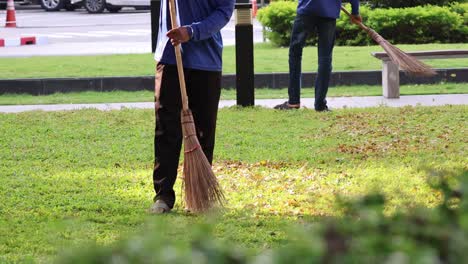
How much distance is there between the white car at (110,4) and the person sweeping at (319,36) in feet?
67.3

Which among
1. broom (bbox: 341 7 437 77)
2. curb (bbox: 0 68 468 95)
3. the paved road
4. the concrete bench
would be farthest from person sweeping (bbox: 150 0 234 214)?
the paved road

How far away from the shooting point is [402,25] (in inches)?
733

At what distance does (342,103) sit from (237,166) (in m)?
4.58

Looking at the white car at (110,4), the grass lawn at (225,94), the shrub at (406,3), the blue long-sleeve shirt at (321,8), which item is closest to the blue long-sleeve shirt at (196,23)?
the blue long-sleeve shirt at (321,8)

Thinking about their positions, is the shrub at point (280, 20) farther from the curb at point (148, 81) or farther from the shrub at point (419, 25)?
the curb at point (148, 81)

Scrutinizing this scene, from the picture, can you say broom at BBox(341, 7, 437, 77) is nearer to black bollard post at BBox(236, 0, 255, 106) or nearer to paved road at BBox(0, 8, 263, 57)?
black bollard post at BBox(236, 0, 255, 106)

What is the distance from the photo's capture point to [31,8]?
3547 centimetres

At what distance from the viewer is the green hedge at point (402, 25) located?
60.7ft

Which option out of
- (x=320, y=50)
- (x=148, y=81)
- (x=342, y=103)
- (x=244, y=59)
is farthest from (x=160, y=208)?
(x=148, y=81)

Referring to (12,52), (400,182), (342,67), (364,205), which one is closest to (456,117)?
(400,182)

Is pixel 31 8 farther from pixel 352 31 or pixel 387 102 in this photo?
pixel 387 102

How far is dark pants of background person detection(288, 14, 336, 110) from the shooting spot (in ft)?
36.2

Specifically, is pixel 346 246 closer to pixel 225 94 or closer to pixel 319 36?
pixel 319 36

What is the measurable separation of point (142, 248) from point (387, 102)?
1072 cm
